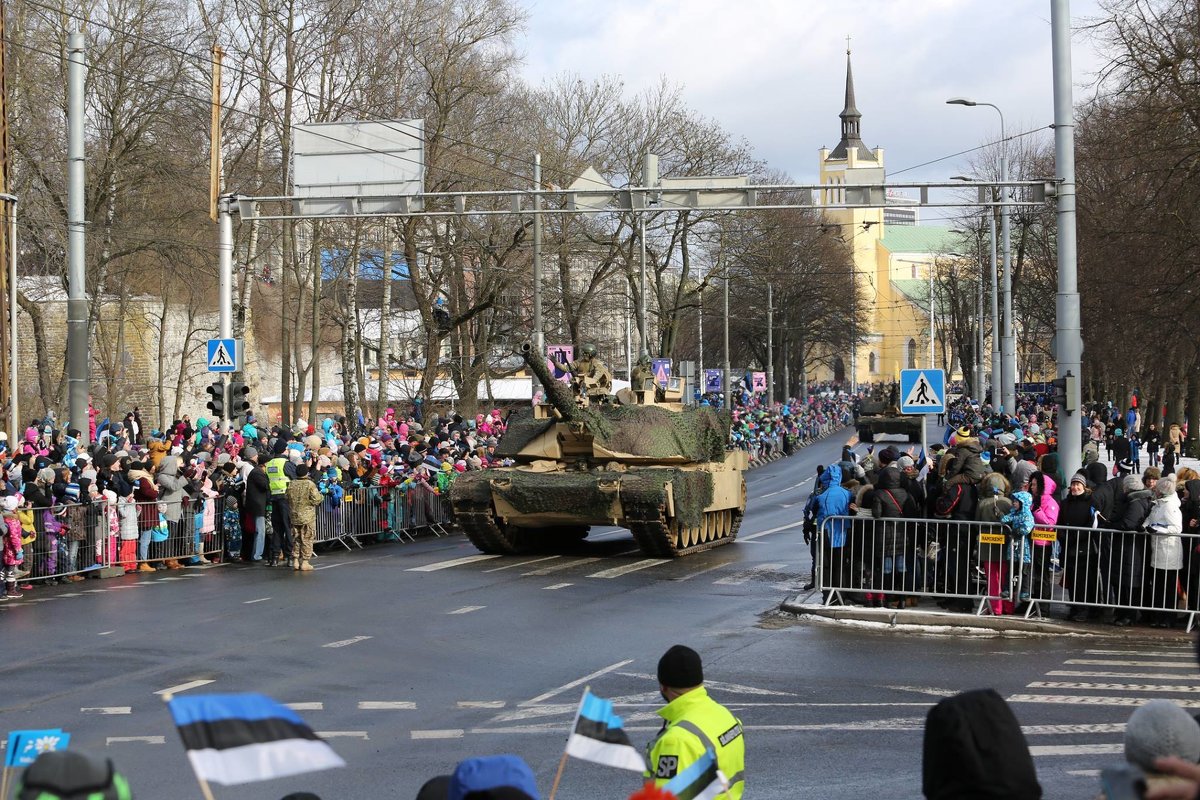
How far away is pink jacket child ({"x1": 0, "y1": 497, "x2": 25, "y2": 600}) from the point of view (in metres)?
17.7

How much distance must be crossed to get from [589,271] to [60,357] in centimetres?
1956

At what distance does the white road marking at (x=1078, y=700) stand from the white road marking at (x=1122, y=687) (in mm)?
332

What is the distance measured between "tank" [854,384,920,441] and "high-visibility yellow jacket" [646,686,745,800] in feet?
169

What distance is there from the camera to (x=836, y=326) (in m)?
83.4

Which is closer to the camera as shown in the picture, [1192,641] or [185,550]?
[1192,641]

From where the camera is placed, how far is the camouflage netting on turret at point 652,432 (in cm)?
2339

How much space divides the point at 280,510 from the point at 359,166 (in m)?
6.81

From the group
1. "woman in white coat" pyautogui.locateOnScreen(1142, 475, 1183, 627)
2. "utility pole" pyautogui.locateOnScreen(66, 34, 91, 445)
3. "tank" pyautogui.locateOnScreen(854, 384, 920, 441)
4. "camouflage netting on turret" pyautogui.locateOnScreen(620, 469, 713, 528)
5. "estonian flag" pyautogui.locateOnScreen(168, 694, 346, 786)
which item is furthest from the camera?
"tank" pyautogui.locateOnScreen(854, 384, 920, 441)

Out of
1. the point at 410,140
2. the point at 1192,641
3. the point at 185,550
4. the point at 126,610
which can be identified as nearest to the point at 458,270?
the point at 410,140

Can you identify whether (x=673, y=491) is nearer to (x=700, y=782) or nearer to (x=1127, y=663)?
(x=1127, y=663)

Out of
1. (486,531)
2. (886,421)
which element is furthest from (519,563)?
(886,421)

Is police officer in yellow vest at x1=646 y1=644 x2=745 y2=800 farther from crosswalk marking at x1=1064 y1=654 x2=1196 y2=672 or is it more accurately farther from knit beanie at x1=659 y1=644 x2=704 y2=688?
crosswalk marking at x1=1064 y1=654 x2=1196 y2=672

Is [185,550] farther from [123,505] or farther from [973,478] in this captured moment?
[973,478]

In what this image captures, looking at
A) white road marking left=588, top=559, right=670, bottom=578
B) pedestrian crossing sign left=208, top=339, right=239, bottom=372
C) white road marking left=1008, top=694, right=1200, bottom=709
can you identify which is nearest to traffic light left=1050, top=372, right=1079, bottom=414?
white road marking left=588, top=559, right=670, bottom=578
